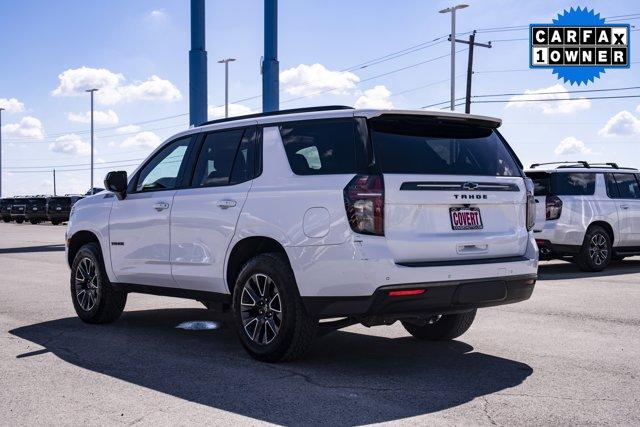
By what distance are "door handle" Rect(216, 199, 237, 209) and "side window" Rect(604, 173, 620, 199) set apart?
9.55 metres

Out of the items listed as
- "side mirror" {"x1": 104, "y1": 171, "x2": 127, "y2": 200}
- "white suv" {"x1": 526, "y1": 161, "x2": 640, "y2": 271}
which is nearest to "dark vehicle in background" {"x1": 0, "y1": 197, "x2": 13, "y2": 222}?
"white suv" {"x1": 526, "y1": 161, "x2": 640, "y2": 271}

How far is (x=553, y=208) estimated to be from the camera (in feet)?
44.6

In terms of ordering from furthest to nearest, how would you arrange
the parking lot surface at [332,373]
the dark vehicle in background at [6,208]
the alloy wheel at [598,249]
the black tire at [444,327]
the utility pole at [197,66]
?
the dark vehicle in background at [6,208] → the utility pole at [197,66] → the alloy wheel at [598,249] → the black tire at [444,327] → the parking lot surface at [332,373]

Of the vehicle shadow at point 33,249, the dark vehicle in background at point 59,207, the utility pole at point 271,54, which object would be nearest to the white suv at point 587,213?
the vehicle shadow at point 33,249

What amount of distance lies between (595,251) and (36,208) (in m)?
42.2

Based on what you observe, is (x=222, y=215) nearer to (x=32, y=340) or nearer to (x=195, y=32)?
(x=32, y=340)

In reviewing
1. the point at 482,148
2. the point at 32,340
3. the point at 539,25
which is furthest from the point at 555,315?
the point at 539,25

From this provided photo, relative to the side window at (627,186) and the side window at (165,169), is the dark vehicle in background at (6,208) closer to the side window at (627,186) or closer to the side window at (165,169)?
the side window at (627,186)

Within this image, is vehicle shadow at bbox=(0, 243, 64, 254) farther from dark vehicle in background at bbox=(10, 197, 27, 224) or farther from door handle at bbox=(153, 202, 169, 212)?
dark vehicle in background at bbox=(10, 197, 27, 224)

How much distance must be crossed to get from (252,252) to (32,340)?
2454mm

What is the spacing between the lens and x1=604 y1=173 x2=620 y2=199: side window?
47.1ft

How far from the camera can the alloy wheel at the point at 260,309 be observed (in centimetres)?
627

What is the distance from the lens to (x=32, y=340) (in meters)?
7.56

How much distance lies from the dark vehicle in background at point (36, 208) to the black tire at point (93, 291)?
1671 inches
